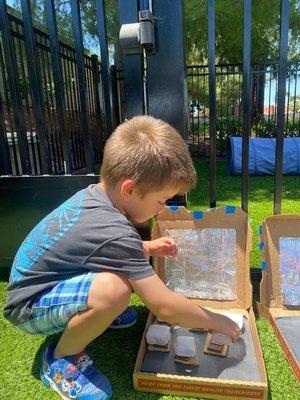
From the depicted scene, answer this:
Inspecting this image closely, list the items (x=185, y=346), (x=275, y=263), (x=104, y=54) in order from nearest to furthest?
(x=185, y=346)
(x=275, y=263)
(x=104, y=54)

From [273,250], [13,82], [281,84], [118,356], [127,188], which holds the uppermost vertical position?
[13,82]

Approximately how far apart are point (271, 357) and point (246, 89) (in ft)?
3.85

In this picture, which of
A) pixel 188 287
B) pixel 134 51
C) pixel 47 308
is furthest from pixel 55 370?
pixel 134 51

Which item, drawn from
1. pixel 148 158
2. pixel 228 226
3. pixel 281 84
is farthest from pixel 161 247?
pixel 281 84

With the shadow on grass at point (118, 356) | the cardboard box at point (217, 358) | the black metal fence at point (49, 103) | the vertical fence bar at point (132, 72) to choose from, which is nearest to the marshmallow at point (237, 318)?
the cardboard box at point (217, 358)

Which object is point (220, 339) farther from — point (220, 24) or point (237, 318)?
point (220, 24)

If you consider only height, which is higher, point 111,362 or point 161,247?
point 161,247

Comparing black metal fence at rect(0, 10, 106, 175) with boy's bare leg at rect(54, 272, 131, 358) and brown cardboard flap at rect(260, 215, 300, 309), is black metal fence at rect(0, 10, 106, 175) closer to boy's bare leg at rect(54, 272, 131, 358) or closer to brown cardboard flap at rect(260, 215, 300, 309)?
brown cardboard flap at rect(260, 215, 300, 309)

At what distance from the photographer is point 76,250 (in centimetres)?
120

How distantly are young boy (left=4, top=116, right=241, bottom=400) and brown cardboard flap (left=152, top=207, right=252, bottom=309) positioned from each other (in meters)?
0.38

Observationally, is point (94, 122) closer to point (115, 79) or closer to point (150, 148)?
point (115, 79)

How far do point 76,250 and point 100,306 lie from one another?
20 centimetres

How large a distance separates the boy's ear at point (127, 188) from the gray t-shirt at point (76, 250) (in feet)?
0.23

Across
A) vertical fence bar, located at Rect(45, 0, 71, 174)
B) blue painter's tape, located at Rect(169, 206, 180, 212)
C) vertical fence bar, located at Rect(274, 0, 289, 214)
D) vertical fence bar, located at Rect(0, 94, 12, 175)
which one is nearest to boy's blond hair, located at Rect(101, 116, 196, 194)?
blue painter's tape, located at Rect(169, 206, 180, 212)
